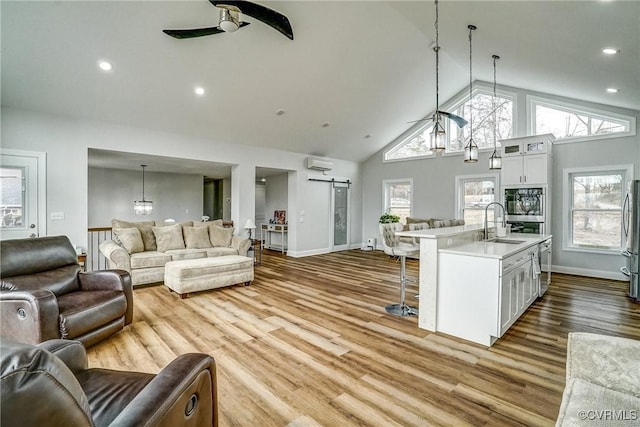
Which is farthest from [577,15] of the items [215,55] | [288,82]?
[215,55]

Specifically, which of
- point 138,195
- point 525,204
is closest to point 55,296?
point 138,195

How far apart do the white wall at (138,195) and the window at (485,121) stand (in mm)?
7870

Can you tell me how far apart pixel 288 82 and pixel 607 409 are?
17.0 ft

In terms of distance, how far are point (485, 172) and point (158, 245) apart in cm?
723

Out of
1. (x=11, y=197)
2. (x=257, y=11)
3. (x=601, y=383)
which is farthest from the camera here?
(x=11, y=197)

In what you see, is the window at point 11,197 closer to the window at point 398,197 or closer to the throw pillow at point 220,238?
the throw pillow at point 220,238

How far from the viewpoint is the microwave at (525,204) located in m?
5.77

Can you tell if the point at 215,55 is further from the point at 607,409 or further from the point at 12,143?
the point at 607,409

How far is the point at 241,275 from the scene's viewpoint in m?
4.89

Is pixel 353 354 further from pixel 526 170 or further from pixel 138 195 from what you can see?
pixel 138 195

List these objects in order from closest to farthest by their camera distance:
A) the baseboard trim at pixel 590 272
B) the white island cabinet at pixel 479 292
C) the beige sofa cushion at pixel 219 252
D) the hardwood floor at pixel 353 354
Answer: the hardwood floor at pixel 353 354 < the white island cabinet at pixel 479 292 < the baseboard trim at pixel 590 272 < the beige sofa cushion at pixel 219 252

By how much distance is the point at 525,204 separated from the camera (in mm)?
5973

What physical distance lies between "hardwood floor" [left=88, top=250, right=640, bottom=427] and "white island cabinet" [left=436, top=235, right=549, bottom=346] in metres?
0.15

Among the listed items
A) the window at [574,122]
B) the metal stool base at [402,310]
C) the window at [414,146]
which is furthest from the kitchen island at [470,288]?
the window at [414,146]
